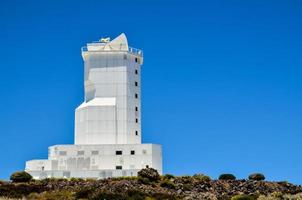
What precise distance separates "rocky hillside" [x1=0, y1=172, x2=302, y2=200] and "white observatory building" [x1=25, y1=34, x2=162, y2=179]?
13124 millimetres

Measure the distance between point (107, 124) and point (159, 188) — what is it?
26.9 meters

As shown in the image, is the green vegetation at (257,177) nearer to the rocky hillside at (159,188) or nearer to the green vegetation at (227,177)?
the green vegetation at (227,177)

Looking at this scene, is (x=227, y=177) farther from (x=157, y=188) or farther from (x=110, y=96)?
(x=110, y=96)

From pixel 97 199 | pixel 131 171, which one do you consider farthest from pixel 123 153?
pixel 97 199

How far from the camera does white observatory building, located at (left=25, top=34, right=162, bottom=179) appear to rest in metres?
83.8

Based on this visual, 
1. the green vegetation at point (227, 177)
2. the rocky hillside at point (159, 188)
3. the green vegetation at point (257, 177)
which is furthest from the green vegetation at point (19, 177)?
the green vegetation at point (257, 177)

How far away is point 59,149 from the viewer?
84.9 meters

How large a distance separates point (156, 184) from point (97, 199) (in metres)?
17.4

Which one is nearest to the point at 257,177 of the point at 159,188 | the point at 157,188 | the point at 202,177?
the point at 202,177

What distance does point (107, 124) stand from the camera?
8844 cm

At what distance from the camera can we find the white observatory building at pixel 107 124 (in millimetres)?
83750

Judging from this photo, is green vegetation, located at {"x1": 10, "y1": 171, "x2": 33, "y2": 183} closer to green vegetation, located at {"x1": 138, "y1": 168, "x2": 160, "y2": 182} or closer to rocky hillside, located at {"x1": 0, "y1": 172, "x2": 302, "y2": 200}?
rocky hillside, located at {"x1": 0, "y1": 172, "x2": 302, "y2": 200}

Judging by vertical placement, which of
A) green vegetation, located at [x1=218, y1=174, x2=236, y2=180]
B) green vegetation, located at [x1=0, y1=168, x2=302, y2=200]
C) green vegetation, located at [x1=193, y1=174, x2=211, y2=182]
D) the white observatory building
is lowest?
green vegetation, located at [x1=0, y1=168, x2=302, y2=200]

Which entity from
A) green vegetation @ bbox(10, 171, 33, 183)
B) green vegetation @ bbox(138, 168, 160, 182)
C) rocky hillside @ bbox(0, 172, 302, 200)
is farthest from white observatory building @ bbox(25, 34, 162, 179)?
rocky hillside @ bbox(0, 172, 302, 200)
